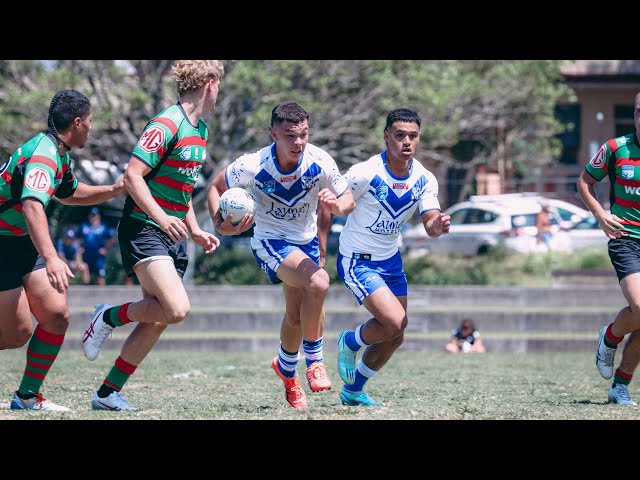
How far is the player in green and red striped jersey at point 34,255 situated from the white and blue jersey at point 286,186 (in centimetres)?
129

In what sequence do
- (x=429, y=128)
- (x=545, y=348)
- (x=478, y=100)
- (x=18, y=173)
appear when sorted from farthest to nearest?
(x=478, y=100), (x=429, y=128), (x=545, y=348), (x=18, y=173)

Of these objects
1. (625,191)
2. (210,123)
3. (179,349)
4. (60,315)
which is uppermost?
(210,123)

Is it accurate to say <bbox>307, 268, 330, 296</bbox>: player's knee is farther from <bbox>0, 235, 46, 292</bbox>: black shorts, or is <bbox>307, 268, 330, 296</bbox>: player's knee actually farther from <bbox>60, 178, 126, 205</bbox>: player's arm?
<bbox>0, 235, 46, 292</bbox>: black shorts

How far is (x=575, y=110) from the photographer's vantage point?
35.7 meters

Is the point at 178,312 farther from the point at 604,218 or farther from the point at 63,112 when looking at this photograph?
the point at 604,218

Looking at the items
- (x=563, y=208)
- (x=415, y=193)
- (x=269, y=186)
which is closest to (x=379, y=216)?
(x=415, y=193)

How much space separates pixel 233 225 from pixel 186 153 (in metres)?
0.61

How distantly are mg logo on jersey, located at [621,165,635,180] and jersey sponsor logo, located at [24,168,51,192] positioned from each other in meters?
4.56

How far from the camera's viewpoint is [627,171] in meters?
8.51

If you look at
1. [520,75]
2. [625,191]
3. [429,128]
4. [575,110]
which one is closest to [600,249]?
[429,128]

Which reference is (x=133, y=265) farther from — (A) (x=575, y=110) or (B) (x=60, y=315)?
(A) (x=575, y=110)

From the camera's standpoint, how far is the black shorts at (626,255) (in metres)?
8.41

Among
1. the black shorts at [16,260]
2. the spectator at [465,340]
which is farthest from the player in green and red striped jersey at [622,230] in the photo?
the spectator at [465,340]

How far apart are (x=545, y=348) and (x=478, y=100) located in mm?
13588
